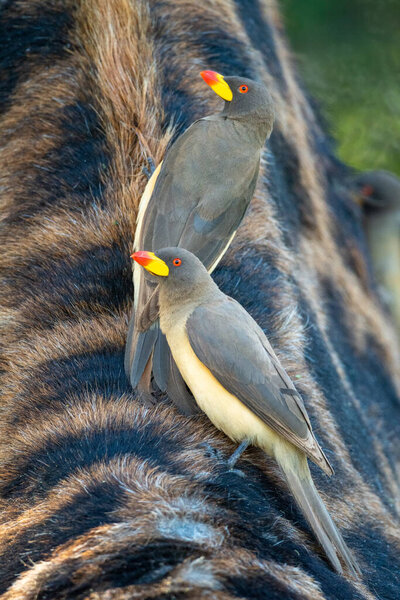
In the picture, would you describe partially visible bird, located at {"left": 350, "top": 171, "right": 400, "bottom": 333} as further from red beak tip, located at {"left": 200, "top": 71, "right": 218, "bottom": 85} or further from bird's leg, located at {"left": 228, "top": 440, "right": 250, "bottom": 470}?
bird's leg, located at {"left": 228, "top": 440, "right": 250, "bottom": 470}

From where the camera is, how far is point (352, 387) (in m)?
4.24

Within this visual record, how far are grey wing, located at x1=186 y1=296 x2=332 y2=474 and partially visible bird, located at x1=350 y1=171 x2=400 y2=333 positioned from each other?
3.93 m

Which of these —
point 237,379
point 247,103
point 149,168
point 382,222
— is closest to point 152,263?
point 237,379

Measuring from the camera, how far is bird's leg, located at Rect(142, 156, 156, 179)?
10.8 feet

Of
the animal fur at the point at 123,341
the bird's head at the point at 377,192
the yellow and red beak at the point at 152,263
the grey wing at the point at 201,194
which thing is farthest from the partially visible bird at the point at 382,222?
the yellow and red beak at the point at 152,263

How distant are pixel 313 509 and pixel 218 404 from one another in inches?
15.5

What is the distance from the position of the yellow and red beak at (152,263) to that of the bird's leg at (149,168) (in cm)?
66

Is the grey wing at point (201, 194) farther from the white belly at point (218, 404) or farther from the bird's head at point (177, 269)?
the white belly at point (218, 404)

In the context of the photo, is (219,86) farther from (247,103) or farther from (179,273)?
(179,273)

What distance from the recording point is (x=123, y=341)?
301 cm

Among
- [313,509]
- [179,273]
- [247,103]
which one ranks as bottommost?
[313,509]

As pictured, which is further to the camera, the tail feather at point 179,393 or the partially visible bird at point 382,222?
the partially visible bird at point 382,222

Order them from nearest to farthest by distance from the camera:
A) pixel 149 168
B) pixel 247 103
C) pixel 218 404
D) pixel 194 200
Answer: pixel 218 404
pixel 194 200
pixel 247 103
pixel 149 168

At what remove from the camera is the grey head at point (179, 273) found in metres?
2.71
